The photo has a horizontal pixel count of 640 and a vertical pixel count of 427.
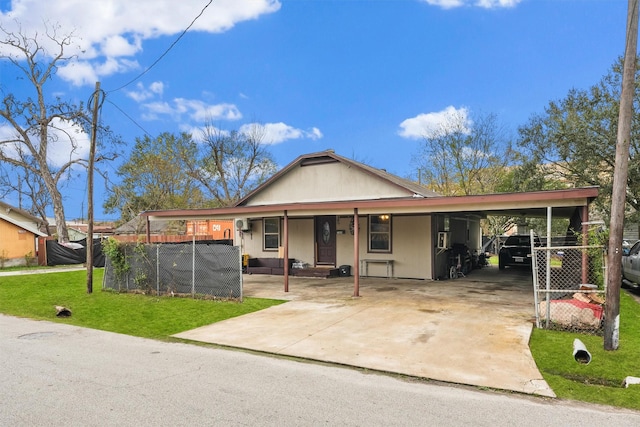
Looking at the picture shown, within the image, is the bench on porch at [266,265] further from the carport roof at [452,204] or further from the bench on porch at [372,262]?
the carport roof at [452,204]

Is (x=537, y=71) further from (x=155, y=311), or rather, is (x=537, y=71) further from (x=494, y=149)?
(x=155, y=311)

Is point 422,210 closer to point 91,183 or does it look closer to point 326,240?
point 326,240

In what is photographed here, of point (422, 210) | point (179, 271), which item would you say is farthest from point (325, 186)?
point (179, 271)

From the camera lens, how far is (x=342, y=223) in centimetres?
1509

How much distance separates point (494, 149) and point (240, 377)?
29.6m

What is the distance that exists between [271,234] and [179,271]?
19.7 ft

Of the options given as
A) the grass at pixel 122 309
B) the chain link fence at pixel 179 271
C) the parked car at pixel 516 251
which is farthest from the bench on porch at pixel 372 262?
the parked car at pixel 516 251

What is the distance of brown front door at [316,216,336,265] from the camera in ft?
50.6

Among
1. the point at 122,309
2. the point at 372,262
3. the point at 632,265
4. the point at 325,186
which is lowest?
the point at 122,309

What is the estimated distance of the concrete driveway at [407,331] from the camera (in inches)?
206

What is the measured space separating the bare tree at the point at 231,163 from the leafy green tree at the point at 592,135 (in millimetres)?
25327

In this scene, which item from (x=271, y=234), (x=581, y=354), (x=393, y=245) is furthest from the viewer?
(x=271, y=234)

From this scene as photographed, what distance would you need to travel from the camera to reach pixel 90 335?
7395mm

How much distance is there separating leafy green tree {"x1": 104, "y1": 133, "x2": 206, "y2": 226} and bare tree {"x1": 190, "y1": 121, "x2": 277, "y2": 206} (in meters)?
1.41
